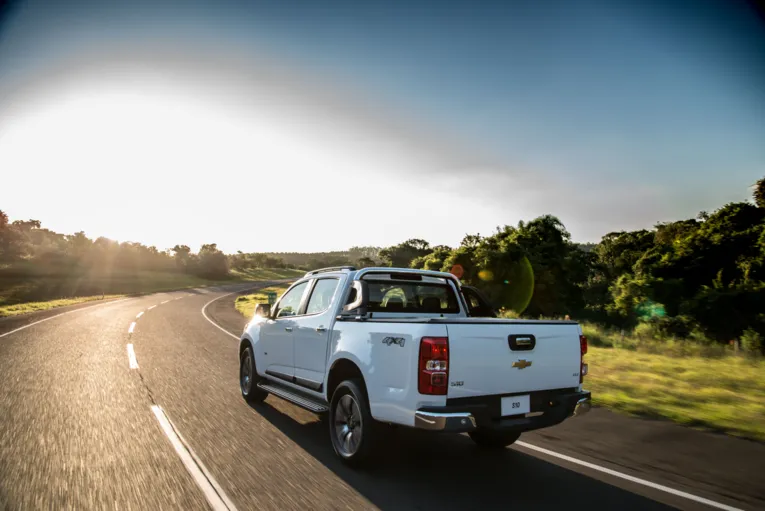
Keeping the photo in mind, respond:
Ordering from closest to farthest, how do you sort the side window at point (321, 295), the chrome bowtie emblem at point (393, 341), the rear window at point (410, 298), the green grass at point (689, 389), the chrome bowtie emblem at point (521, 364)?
the chrome bowtie emblem at point (393, 341) → the chrome bowtie emblem at point (521, 364) → the rear window at point (410, 298) → the side window at point (321, 295) → the green grass at point (689, 389)

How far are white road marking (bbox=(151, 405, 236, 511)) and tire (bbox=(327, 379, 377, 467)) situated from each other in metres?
1.20

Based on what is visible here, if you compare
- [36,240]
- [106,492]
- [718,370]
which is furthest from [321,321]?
[36,240]

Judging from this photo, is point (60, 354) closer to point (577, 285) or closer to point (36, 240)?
point (577, 285)

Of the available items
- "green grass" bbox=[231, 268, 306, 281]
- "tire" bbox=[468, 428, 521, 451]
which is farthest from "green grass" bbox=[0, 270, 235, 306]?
"tire" bbox=[468, 428, 521, 451]

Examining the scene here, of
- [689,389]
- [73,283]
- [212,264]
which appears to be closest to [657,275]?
[689,389]

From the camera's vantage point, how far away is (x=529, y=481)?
4379 millimetres

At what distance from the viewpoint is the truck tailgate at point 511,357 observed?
4.04 metres

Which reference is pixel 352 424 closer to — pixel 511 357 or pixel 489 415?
pixel 489 415

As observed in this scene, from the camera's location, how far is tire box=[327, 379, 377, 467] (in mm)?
4461

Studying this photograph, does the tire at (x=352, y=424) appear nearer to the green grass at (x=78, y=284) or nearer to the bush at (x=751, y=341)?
the bush at (x=751, y=341)

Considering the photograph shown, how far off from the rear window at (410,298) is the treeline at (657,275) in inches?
810

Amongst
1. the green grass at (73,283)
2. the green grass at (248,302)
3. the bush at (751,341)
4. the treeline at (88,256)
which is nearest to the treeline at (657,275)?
the bush at (751,341)

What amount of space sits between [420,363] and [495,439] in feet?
6.52

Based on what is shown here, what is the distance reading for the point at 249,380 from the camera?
7285mm
